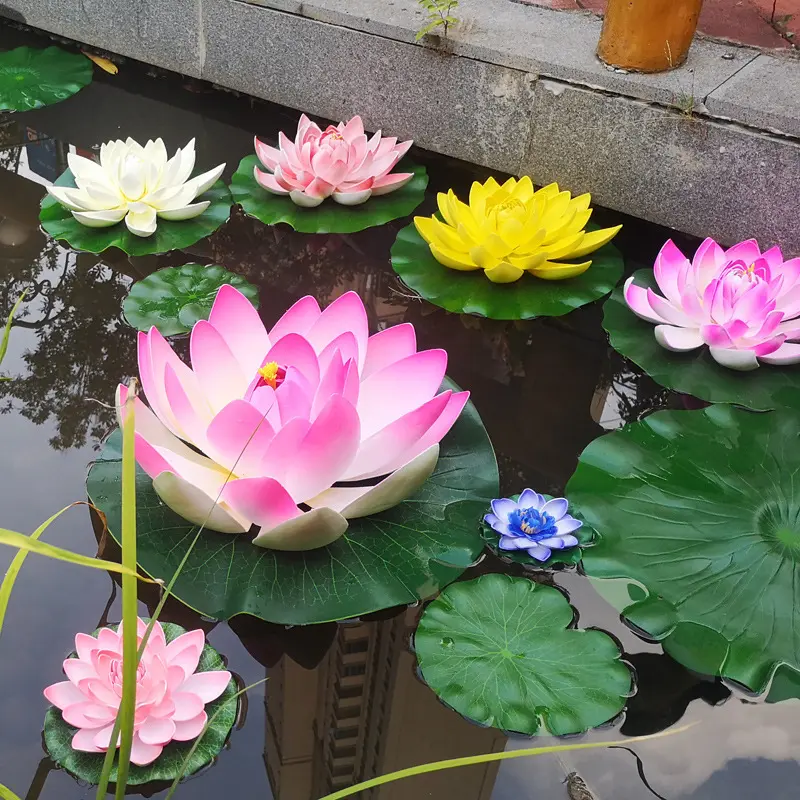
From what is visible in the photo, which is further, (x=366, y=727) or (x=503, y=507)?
(x=503, y=507)

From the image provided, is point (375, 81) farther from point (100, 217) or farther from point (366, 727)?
point (366, 727)

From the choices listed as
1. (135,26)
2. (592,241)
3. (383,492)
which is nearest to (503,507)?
(383,492)

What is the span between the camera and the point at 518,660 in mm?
1086

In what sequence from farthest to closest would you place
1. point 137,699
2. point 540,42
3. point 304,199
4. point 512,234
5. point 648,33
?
point 540,42, point 304,199, point 648,33, point 512,234, point 137,699

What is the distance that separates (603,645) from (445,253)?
1.00 meters

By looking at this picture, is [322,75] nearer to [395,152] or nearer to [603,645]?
[395,152]

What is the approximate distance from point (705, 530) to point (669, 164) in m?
1.07

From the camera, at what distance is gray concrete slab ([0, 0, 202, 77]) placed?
106 inches

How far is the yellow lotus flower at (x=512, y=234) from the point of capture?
5.82ft

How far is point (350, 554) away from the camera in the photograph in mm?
1190

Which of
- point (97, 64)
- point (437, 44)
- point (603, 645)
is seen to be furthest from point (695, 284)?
point (97, 64)

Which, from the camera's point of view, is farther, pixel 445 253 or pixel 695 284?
pixel 445 253

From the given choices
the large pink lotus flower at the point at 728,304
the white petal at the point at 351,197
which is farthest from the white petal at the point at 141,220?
the large pink lotus flower at the point at 728,304

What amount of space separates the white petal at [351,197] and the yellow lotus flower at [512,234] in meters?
0.26
